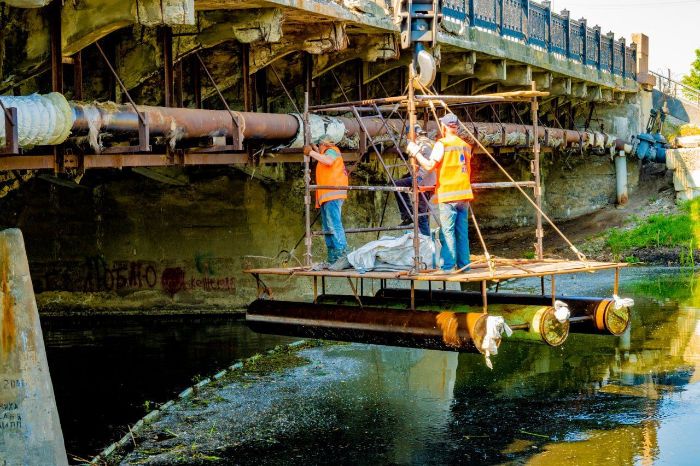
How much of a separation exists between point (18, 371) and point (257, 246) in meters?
11.5

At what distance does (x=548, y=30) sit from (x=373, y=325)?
16.0 meters

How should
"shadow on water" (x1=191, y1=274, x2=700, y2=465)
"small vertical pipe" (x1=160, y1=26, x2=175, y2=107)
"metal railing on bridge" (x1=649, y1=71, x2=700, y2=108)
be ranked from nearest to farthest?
"shadow on water" (x1=191, y1=274, x2=700, y2=465)
"small vertical pipe" (x1=160, y1=26, x2=175, y2=107)
"metal railing on bridge" (x1=649, y1=71, x2=700, y2=108)

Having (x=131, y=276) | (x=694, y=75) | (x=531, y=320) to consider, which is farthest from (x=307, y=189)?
(x=694, y=75)

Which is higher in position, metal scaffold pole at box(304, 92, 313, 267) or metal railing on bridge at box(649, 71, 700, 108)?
metal railing on bridge at box(649, 71, 700, 108)

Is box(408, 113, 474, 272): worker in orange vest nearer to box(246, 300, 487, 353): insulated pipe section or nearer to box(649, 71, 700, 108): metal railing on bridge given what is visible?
box(246, 300, 487, 353): insulated pipe section

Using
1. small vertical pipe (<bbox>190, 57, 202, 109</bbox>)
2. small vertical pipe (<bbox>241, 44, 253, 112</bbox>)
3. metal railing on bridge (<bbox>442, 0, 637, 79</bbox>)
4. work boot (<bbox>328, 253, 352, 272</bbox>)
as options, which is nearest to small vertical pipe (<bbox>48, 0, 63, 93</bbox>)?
small vertical pipe (<bbox>190, 57, 202, 109</bbox>)

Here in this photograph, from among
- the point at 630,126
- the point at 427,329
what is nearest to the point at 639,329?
the point at 427,329

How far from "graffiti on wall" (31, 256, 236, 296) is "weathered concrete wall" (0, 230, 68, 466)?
11.4 metres

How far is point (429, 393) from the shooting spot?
14.2m

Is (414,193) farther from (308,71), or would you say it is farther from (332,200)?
(308,71)

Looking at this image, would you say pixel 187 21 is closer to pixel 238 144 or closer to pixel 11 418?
pixel 238 144

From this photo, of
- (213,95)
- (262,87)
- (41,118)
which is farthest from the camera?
(213,95)

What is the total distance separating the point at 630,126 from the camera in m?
33.5

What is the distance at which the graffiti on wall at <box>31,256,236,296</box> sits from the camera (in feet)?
70.3
